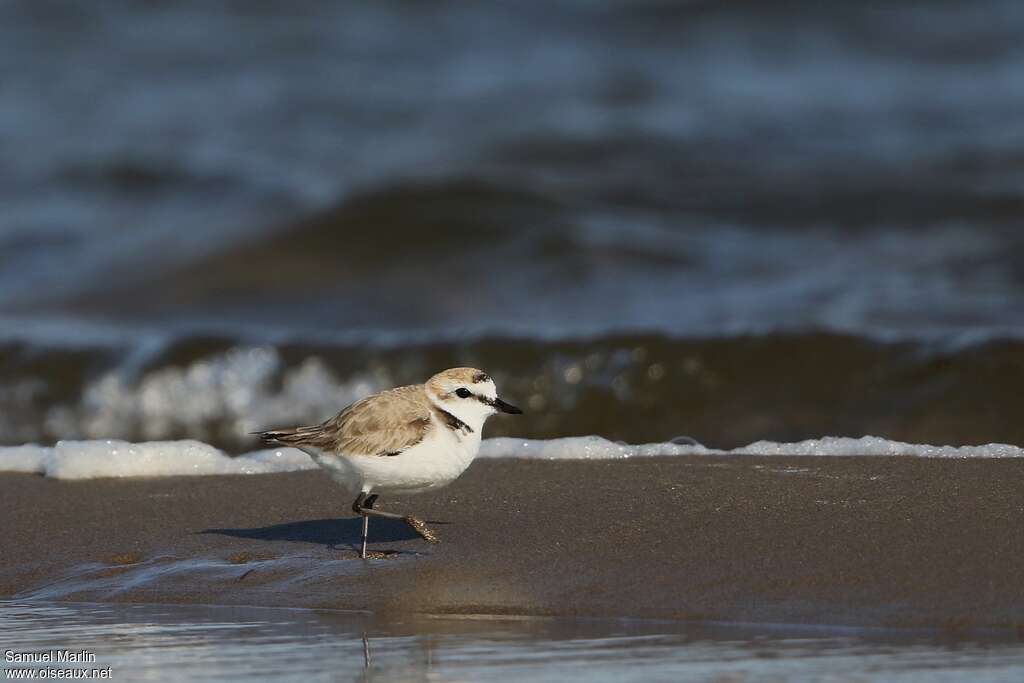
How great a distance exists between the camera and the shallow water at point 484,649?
386 centimetres

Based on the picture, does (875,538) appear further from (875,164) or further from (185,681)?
(875,164)

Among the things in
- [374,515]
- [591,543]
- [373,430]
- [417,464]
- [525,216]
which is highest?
[525,216]

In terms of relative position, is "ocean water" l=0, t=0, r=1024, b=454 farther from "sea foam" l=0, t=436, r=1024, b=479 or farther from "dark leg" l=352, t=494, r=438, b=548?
"dark leg" l=352, t=494, r=438, b=548

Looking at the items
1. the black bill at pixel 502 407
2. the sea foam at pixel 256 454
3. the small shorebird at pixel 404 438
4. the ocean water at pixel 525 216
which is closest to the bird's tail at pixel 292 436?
the small shorebird at pixel 404 438

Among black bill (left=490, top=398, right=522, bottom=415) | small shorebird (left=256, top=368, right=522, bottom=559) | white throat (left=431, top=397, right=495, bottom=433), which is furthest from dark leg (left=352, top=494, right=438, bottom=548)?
black bill (left=490, top=398, right=522, bottom=415)

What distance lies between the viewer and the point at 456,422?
532cm

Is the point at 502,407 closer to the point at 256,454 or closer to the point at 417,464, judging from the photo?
the point at 417,464

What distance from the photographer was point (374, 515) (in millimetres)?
5430

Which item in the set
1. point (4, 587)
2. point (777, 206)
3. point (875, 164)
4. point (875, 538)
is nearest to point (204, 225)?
point (777, 206)

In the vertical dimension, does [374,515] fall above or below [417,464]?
below

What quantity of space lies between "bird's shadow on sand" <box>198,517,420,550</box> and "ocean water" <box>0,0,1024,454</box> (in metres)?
3.77

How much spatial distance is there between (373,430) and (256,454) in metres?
2.09

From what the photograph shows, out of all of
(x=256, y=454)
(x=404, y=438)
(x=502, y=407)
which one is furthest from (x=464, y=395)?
(x=256, y=454)

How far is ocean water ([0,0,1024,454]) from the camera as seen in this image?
32.7 ft
